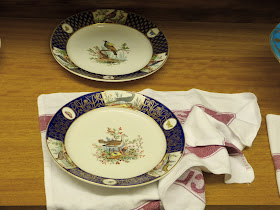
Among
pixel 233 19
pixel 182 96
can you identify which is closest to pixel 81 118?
pixel 182 96

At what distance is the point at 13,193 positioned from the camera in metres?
0.78

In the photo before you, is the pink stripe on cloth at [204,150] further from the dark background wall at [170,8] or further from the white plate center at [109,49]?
the dark background wall at [170,8]

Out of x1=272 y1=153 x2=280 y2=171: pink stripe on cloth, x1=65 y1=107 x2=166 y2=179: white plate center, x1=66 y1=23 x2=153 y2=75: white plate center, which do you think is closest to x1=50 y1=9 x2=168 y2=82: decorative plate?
x1=66 y1=23 x2=153 y2=75: white plate center

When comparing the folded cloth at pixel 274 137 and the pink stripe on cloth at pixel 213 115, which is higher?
the pink stripe on cloth at pixel 213 115

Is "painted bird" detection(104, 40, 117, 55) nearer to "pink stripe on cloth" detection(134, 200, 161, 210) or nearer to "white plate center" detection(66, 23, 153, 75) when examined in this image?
"white plate center" detection(66, 23, 153, 75)

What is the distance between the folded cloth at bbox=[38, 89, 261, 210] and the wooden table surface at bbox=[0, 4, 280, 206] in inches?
0.9

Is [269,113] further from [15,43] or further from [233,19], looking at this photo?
[15,43]

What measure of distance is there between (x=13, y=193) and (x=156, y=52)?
1.66 feet

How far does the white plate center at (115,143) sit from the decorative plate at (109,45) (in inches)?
4.2

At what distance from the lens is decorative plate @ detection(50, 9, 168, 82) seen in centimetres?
103

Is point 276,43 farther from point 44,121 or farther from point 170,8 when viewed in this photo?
point 44,121

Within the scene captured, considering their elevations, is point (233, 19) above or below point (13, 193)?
above

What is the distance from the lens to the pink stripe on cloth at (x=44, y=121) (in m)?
0.89

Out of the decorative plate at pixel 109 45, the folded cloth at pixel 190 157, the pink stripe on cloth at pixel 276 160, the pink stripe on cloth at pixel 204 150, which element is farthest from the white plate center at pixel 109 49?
the pink stripe on cloth at pixel 276 160
